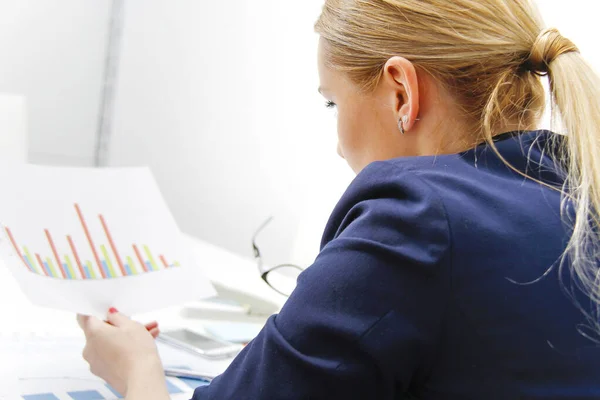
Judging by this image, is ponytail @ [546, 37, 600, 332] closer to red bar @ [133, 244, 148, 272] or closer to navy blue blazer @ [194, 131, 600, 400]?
navy blue blazer @ [194, 131, 600, 400]

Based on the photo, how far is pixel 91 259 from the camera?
101cm

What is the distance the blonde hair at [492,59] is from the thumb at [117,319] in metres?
0.49

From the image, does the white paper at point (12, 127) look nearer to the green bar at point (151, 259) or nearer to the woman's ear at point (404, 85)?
the green bar at point (151, 259)

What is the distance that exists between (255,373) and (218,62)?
2.92 m

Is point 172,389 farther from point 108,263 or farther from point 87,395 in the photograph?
point 108,263

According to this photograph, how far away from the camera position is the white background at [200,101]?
9.65 feet

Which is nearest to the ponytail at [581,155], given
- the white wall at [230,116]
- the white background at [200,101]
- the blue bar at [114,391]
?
the blue bar at [114,391]

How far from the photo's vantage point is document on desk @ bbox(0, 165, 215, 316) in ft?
3.09

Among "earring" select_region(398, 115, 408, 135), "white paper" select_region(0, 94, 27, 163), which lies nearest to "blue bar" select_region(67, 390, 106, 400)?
"earring" select_region(398, 115, 408, 135)

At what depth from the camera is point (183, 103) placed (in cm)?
360

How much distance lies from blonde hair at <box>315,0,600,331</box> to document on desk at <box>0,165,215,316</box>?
1.67 ft

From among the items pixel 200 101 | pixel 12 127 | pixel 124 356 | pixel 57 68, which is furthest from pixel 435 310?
pixel 57 68

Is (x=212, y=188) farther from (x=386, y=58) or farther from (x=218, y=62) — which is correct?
(x=386, y=58)

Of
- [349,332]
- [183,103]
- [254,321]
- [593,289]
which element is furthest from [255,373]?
[183,103]
